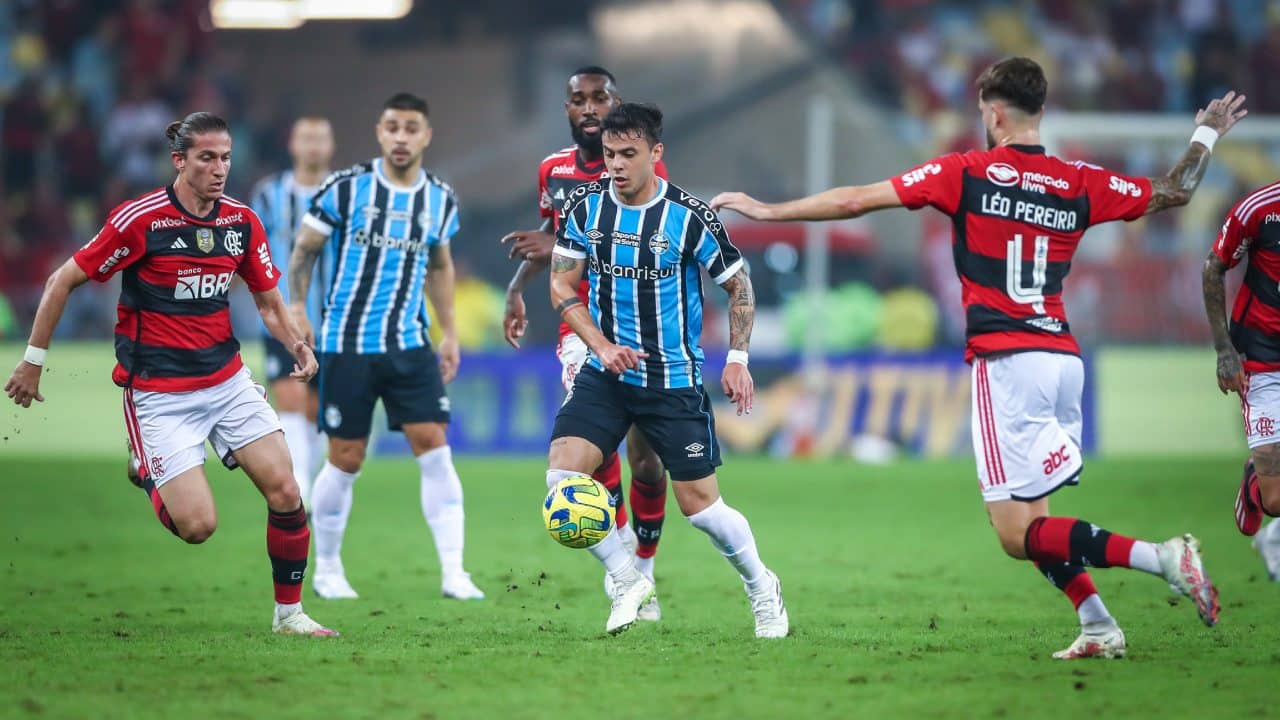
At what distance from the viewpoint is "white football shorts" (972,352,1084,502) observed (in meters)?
6.50

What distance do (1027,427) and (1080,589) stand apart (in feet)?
2.53

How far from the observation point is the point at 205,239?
7.29 metres

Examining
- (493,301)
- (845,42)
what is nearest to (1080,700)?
(493,301)

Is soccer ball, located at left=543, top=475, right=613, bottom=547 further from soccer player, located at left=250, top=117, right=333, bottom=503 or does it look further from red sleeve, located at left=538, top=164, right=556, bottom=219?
soccer player, located at left=250, top=117, right=333, bottom=503

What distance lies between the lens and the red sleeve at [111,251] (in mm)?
7035

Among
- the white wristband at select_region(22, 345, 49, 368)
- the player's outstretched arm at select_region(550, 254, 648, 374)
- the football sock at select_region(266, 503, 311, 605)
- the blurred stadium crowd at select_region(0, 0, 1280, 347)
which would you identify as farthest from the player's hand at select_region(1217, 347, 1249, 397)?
the blurred stadium crowd at select_region(0, 0, 1280, 347)

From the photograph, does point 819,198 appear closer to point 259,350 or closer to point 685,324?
point 685,324

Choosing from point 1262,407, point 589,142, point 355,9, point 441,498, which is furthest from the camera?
point 355,9

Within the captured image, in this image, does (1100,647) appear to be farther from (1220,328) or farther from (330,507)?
(330,507)

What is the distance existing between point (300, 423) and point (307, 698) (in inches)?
218

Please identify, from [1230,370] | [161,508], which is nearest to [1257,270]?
[1230,370]

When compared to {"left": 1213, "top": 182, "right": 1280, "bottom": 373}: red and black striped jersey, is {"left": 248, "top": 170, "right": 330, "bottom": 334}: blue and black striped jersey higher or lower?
higher

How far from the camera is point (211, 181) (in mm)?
7207

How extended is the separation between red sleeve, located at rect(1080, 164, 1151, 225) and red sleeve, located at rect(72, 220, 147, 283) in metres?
4.27
